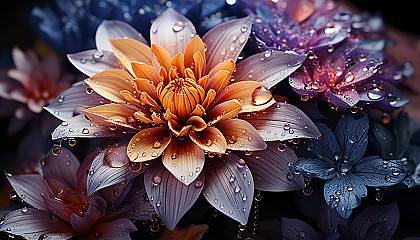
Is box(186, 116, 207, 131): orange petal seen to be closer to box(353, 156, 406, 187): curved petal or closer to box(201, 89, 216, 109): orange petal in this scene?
box(201, 89, 216, 109): orange petal

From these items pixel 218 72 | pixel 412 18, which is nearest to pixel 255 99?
pixel 218 72

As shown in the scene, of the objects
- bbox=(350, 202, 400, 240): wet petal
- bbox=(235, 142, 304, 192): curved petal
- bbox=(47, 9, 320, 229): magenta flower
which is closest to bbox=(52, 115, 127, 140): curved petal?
bbox=(47, 9, 320, 229): magenta flower

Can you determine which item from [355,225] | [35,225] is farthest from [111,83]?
[355,225]

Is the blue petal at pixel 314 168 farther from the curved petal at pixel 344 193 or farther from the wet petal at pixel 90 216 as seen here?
the wet petal at pixel 90 216

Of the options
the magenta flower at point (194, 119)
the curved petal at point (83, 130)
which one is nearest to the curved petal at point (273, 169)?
the magenta flower at point (194, 119)

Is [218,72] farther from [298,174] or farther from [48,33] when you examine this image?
[48,33]

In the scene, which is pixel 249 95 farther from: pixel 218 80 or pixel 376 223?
pixel 376 223
